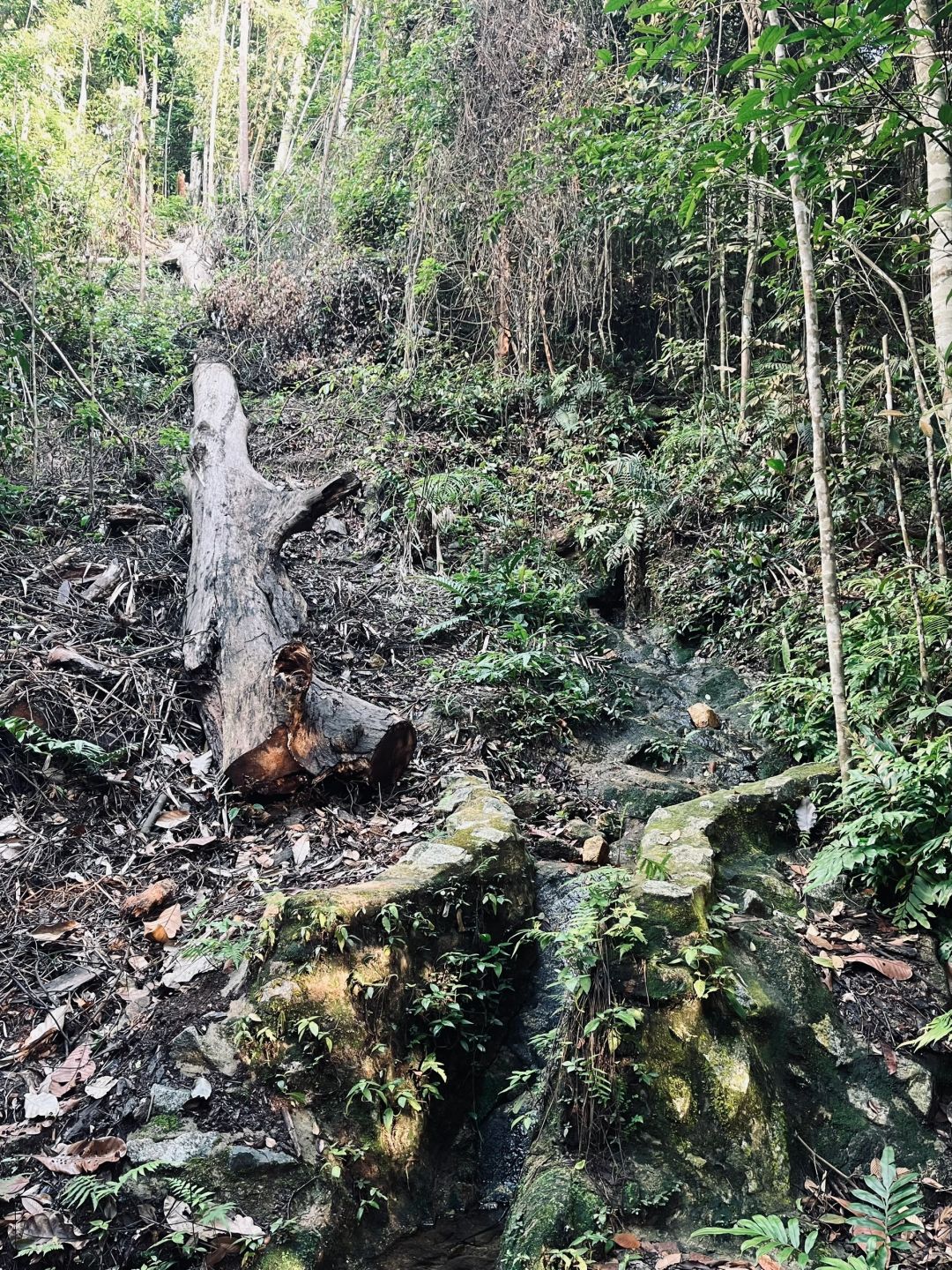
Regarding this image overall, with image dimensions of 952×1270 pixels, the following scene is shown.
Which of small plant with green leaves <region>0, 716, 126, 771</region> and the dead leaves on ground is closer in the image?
the dead leaves on ground

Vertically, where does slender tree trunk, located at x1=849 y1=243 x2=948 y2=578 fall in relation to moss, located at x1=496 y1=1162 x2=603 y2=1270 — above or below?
above

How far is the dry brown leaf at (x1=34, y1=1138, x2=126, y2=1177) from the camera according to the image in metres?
2.81

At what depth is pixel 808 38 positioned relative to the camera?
2840 mm

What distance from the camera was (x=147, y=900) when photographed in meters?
4.00

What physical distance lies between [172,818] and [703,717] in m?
4.28

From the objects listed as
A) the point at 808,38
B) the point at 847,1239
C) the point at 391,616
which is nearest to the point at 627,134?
the point at 391,616

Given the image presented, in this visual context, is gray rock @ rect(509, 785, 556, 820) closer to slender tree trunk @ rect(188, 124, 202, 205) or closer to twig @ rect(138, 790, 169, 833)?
twig @ rect(138, 790, 169, 833)

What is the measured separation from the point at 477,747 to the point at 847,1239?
11.2 ft

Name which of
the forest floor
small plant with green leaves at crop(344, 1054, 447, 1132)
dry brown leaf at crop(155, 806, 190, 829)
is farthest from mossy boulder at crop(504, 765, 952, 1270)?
dry brown leaf at crop(155, 806, 190, 829)

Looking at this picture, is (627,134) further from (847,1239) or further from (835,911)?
(847,1239)

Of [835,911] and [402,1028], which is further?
[835,911]

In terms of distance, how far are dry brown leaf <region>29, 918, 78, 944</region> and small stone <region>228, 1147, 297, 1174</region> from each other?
4.80 ft

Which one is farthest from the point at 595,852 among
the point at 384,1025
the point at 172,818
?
the point at 172,818

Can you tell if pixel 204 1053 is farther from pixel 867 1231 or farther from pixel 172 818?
pixel 867 1231
